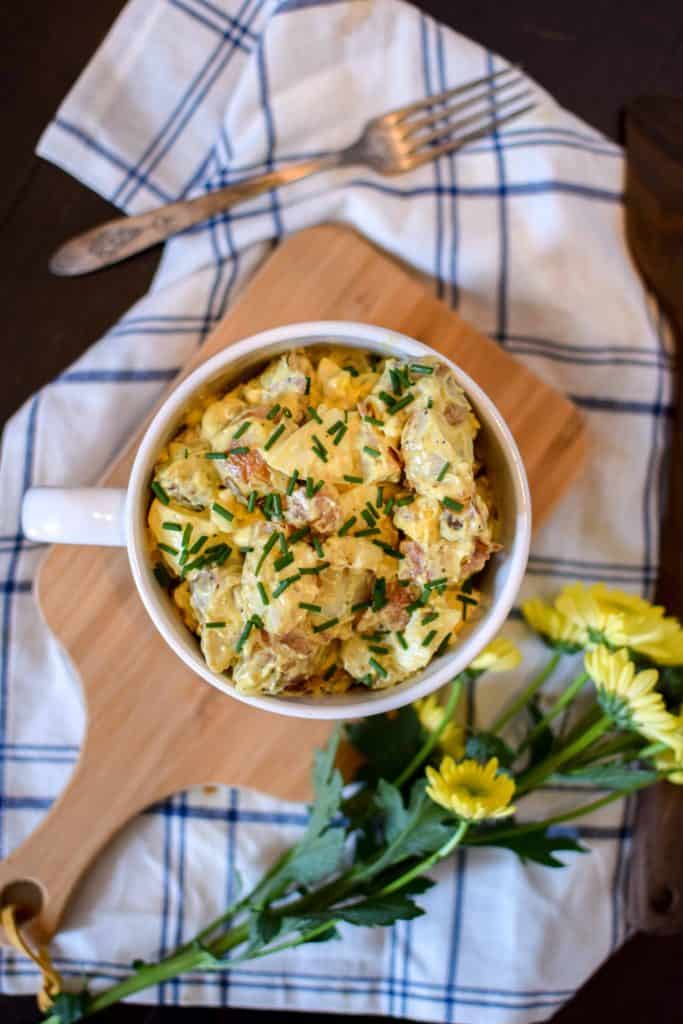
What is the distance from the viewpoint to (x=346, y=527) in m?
0.78

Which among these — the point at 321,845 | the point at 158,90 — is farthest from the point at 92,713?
the point at 158,90

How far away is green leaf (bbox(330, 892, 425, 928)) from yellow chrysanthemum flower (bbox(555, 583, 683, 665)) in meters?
0.39

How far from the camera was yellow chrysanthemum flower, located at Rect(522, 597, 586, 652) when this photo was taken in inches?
43.3

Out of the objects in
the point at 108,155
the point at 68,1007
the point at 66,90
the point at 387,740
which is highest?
the point at 66,90

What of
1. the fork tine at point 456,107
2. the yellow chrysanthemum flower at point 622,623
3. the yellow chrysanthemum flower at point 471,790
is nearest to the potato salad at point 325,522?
the yellow chrysanthemum flower at point 471,790

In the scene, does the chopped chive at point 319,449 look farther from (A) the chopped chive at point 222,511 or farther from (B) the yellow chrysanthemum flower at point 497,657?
(B) the yellow chrysanthemum flower at point 497,657

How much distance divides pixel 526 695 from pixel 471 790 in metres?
0.21

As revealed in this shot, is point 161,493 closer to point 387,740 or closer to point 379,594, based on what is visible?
point 379,594

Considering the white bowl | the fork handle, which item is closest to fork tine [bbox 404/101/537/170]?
the fork handle

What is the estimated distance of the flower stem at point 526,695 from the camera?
1.13 meters

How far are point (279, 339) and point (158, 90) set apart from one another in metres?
0.62

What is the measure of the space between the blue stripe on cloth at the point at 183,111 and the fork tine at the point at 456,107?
0.28 m

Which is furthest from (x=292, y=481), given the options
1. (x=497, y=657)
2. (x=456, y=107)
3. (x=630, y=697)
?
(x=456, y=107)

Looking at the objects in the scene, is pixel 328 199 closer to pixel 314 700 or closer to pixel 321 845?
pixel 314 700
